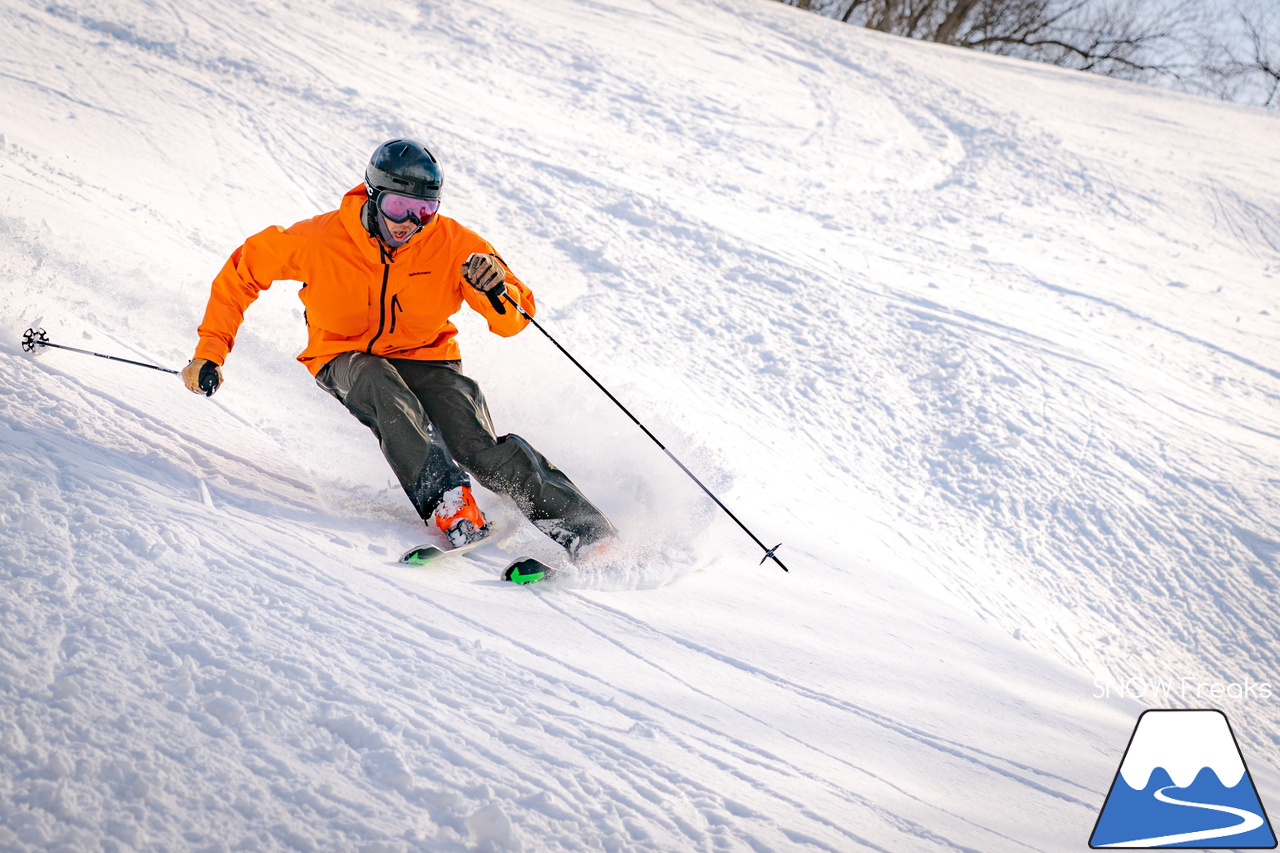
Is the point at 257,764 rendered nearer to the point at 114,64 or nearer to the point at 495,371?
the point at 495,371

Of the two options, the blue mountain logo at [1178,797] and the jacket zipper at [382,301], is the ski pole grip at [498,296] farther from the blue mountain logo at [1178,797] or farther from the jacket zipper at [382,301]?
the blue mountain logo at [1178,797]

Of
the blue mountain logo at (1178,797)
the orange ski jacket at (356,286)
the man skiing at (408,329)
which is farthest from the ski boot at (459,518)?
the blue mountain logo at (1178,797)

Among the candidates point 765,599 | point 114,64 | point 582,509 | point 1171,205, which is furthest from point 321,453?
point 1171,205

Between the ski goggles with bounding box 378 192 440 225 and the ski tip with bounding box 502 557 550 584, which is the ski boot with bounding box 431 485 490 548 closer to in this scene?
the ski tip with bounding box 502 557 550 584

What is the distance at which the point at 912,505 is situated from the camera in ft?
13.4

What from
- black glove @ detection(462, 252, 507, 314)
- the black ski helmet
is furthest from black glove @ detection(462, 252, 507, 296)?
the black ski helmet

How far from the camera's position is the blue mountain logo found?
82.8 inches

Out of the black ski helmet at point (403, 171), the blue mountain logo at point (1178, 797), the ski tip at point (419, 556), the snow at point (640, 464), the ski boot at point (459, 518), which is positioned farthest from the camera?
the black ski helmet at point (403, 171)

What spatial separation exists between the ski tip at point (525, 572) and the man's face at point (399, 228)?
1.27 m

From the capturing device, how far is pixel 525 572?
263cm

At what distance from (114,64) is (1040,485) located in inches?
292

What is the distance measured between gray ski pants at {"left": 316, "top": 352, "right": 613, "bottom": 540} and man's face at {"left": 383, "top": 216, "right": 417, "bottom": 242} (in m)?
0.45

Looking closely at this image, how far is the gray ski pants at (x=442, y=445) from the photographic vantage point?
288 centimetres

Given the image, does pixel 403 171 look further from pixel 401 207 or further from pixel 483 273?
pixel 483 273
